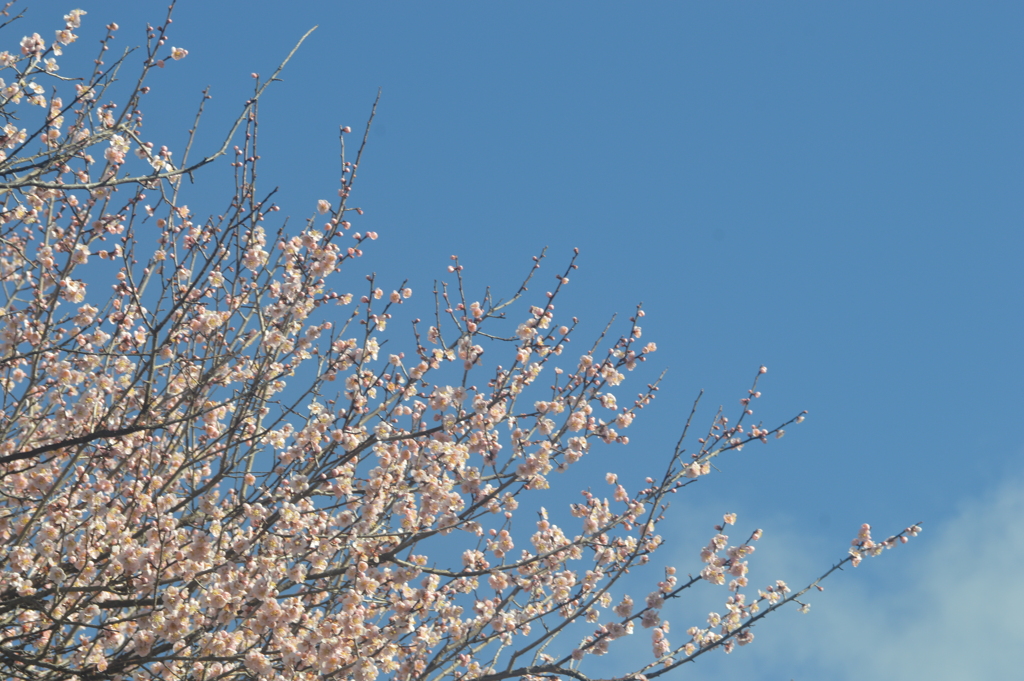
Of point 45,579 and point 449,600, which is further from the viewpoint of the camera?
point 449,600

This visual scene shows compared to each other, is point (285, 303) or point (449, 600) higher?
point (285, 303)

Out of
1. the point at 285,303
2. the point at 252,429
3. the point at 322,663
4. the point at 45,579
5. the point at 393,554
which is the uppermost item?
the point at 285,303

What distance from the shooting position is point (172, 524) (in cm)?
541

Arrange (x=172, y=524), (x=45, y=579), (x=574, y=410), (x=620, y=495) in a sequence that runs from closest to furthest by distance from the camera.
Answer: (x=172, y=524) → (x=45, y=579) → (x=574, y=410) → (x=620, y=495)

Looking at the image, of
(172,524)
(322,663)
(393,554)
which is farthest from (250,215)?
(322,663)

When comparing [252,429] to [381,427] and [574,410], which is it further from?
[574,410]

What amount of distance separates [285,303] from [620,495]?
295 centimetres

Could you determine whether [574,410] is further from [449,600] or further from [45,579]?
[45,579]

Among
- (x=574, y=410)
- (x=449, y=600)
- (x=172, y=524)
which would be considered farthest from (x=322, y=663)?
(x=574, y=410)

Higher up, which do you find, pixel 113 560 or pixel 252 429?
pixel 252 429

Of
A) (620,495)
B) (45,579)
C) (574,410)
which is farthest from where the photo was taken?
(620,495)

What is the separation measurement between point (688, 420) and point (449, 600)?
2.66 m

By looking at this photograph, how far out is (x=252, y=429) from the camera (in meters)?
6.48

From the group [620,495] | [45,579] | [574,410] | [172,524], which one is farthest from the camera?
[620,495]
